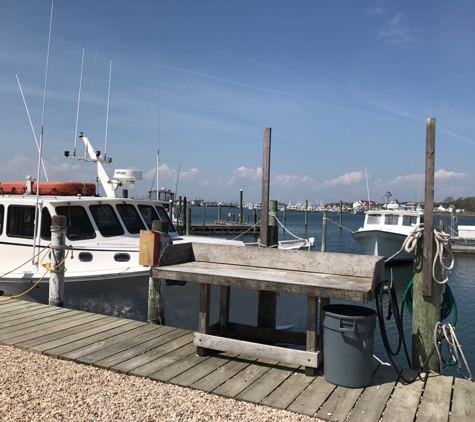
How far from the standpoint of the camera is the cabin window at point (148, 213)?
9.44m

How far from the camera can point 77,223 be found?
8.53 meters

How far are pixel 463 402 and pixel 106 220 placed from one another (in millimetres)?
6822

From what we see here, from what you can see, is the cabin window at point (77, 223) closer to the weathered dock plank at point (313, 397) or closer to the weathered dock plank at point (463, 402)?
the weathered dock plank at point (313, 397)

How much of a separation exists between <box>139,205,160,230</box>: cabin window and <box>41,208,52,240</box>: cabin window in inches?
70.2

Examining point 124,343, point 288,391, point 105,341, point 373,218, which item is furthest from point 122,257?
point 373,218

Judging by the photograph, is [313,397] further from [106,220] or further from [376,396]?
[106,220]

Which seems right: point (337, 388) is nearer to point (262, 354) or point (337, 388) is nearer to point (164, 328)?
point (262, 354)

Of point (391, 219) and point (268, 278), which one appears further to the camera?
point (391, 219)

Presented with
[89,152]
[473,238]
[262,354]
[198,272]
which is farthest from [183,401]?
[473,238]

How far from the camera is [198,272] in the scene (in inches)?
184

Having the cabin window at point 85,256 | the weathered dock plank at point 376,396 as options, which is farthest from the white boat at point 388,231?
the weathered dock plank at point 376,396

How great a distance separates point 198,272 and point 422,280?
2.23 m

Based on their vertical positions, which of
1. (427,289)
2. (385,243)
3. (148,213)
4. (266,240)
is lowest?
(385,243)

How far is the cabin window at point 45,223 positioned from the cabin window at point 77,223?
208 millimetres
